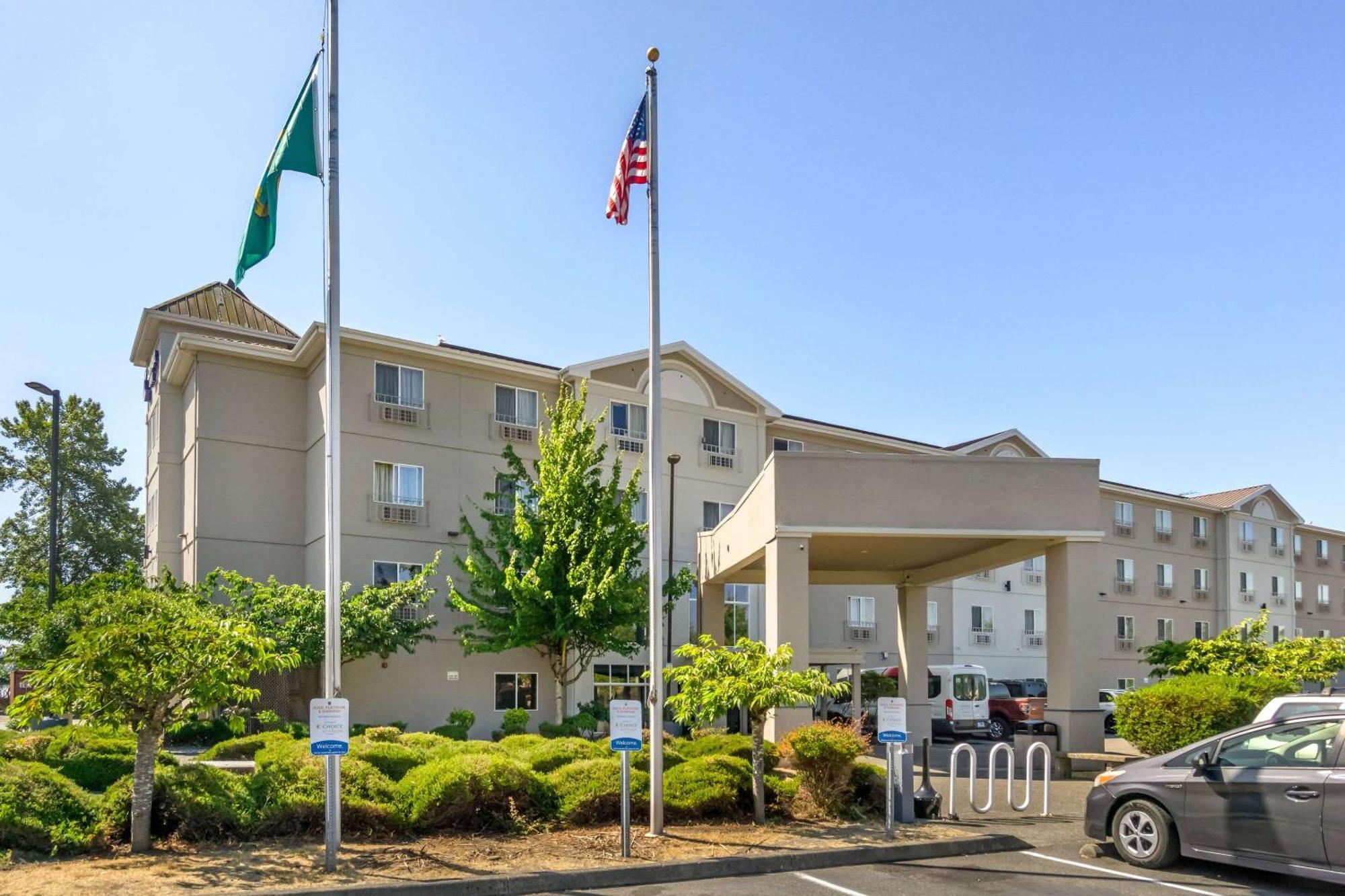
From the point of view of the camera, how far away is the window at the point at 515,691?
3167cm

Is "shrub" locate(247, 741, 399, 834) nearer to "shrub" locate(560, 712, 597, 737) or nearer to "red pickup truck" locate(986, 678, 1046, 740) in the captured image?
"shrub" locate(560, 712, 597, 737)

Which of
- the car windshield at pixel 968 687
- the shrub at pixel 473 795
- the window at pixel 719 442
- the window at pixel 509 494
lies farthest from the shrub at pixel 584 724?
the shrub at pixel 473 795

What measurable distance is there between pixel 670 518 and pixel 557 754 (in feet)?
65.2

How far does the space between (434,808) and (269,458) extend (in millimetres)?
21082

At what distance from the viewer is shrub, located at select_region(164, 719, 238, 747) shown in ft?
84.6

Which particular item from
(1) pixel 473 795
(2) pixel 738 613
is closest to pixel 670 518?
(2) pixel 738 613

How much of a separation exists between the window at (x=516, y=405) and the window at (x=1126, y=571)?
98.2 ft

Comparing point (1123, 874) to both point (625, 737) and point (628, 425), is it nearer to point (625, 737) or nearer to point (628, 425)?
point (625, 737)

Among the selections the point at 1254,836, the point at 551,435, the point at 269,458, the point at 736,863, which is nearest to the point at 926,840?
the point at 736,863

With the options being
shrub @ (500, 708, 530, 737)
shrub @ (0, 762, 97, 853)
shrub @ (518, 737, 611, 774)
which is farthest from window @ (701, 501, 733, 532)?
shrub @ (0, 762, 97, 853)

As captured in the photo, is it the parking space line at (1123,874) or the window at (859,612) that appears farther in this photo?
the window at (859,612)

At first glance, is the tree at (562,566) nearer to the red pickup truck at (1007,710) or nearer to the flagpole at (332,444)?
the red pickup truck at (1007,710)

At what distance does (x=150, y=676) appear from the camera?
1050 centimetres

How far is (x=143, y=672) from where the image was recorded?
10508 mm
